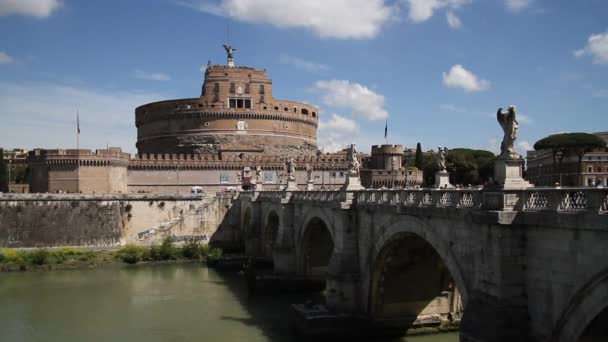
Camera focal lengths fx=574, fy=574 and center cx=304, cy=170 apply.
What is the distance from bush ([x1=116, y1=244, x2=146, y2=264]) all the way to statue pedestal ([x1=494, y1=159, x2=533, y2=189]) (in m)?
34.5

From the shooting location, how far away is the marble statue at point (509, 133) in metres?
11.4

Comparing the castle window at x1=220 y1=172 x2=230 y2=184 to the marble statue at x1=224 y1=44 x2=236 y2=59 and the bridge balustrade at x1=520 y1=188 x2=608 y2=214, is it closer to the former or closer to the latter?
the marble statue at x1=224 y1=44 x2=236 y2=59

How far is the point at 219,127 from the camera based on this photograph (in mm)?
71375

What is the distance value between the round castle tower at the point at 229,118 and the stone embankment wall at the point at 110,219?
63.7 feet

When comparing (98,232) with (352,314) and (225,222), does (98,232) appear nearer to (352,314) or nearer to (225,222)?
(225,222)

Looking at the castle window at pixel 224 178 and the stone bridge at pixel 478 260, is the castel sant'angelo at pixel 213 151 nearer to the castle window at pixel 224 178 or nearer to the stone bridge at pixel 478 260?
the castle window at pixel 224 178

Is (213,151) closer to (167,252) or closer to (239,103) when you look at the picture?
(239,103)

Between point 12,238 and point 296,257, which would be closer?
point 296,257

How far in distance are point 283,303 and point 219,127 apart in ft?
152

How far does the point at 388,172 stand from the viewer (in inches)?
2488

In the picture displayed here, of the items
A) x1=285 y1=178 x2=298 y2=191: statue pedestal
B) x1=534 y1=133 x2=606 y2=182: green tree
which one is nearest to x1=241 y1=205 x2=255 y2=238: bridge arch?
x1=285 y1=178 x2=298 y2=191: statue pedestal

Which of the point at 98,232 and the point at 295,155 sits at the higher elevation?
the point at 295,155

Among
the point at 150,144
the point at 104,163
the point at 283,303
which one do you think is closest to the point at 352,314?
the point at 283,303

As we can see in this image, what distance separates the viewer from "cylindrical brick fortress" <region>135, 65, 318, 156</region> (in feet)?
234
